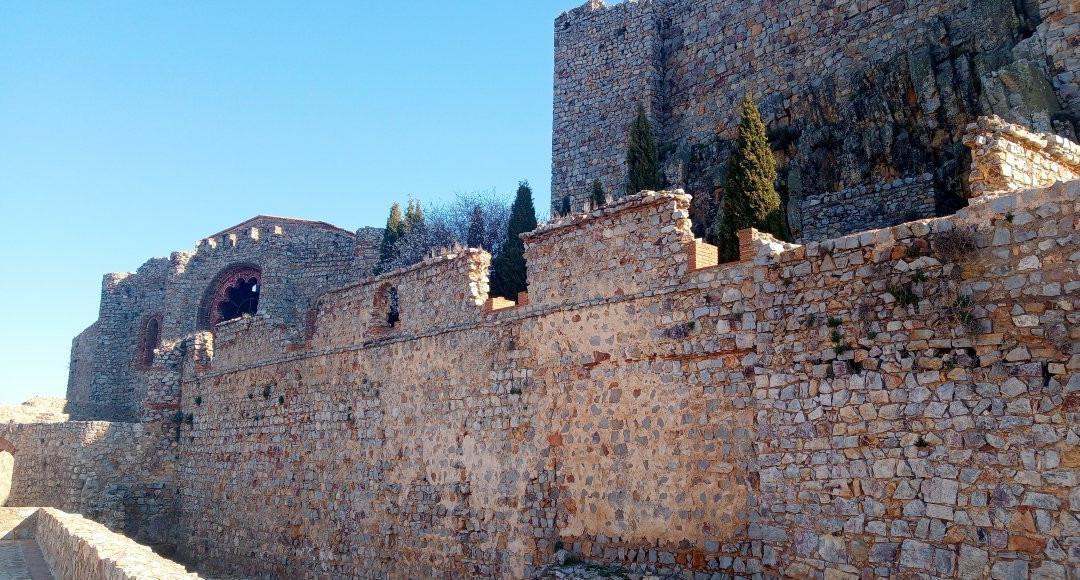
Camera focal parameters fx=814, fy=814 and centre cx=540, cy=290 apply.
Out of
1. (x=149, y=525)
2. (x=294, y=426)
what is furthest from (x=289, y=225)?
(x=294, y=426)

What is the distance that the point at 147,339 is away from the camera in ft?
124

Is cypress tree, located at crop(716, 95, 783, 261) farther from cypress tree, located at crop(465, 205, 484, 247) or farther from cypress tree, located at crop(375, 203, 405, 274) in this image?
cypress tree, located at crop(375, 203, 405, 274)

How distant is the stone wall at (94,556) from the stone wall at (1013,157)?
9.76m

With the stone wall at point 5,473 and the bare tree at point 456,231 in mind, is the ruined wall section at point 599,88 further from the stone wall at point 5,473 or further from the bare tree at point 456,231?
the stone wall at point 5,473

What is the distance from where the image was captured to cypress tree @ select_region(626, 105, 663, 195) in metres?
22.1

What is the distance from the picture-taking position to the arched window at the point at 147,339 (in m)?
37.0

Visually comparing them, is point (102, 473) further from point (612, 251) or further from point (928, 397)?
point (928, 397)

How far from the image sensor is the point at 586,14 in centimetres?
2652

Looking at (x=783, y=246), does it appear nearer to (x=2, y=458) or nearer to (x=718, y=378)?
(x=718, y=378)

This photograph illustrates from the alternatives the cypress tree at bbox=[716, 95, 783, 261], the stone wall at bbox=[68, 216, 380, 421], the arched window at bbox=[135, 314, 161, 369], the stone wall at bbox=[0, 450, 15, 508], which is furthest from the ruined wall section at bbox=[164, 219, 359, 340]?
the cypress tree at bbox=[716, 95, 783, 261]

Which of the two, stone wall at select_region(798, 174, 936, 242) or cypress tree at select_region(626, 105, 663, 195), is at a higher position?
cypress tree at select_region(626, 105, 663, 195)

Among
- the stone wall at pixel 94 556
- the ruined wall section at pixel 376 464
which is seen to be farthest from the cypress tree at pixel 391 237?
the stone wall at pixel 94 556

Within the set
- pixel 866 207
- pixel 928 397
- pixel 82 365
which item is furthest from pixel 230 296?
pixel 928 397

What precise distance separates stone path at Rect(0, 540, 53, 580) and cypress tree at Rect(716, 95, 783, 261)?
1387cm
